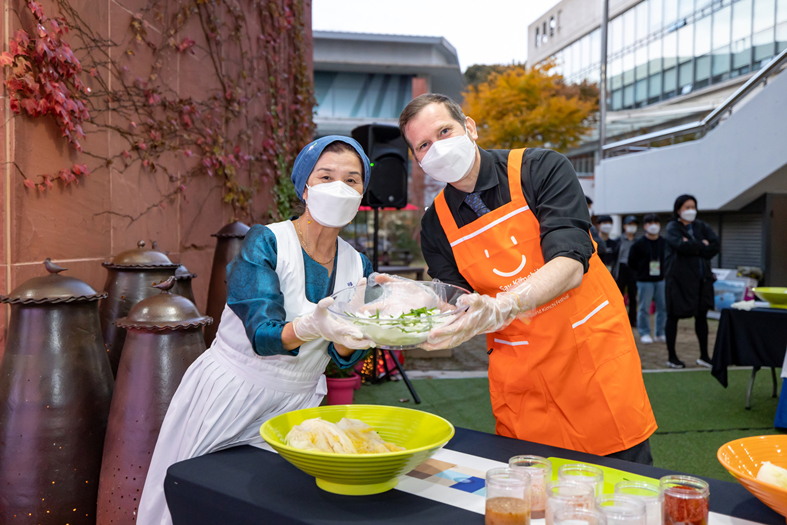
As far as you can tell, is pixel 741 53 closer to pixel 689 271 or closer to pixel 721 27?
pixel 721 27

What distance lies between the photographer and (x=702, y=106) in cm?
1548

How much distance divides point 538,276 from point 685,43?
1855 centimetres

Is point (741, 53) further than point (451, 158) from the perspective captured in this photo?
Yes

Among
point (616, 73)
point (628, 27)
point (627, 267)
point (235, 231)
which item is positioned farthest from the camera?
point (616, 73)

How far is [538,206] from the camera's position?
1691mm

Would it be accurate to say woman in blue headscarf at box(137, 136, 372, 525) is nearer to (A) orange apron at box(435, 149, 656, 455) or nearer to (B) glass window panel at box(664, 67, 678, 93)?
(A) orange apron at box(435, 149, 656, 455)

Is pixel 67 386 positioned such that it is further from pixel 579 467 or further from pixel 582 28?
pixel 582 28

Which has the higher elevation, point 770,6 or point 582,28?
point 582,28

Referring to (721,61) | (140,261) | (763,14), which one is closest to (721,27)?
(721,61)

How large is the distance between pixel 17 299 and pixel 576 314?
1.85 m

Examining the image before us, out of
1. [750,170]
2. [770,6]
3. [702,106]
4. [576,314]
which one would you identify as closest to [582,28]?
[702,106]

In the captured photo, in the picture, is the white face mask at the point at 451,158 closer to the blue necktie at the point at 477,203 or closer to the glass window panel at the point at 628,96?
the blue necktie at the point at 477,203

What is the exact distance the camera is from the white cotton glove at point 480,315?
4.43ft

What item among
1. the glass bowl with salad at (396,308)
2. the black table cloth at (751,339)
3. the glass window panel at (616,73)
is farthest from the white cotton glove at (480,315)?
the glass window panel at (616,73)
